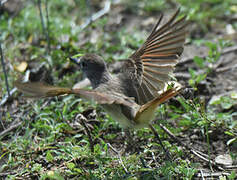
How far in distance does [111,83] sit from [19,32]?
2.95 m

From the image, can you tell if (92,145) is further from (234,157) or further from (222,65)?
(222,65)

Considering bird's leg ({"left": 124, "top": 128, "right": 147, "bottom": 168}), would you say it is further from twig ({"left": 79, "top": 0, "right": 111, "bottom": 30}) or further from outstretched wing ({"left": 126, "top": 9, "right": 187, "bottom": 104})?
twig ({"left": 79, "top": 0, "right": 111, "bottom": 30})

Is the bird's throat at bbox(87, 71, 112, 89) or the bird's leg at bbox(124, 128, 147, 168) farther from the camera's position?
the bird's throat at bbox(87, 71, 112, 89)

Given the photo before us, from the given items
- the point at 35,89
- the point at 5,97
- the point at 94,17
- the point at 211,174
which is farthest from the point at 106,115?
the point at 94,17

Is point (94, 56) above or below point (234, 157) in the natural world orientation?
above

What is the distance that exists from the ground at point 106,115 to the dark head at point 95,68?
0.38 metres

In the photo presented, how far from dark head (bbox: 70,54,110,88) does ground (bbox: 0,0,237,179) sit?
15.1 inches

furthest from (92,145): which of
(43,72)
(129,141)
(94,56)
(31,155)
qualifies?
(43,72)

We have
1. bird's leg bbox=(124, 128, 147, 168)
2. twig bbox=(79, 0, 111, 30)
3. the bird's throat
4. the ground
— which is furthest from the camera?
twig bbox=(79, 0, 111, 30)

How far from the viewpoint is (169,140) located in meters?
4.05

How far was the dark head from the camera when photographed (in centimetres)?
406

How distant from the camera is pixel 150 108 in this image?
10.2ft

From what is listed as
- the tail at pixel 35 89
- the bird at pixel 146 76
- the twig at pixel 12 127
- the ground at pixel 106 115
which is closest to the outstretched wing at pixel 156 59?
the bird at pixel 146 76

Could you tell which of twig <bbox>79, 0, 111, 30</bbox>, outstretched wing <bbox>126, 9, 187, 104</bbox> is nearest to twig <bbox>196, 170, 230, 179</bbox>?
outstretched wing <bbox>126, 9, 187, 104</bbox>
